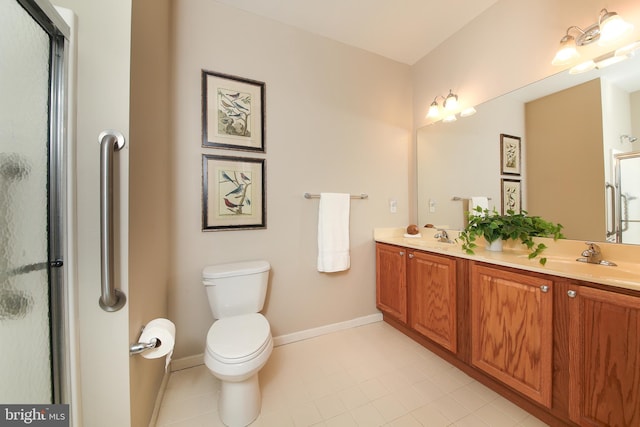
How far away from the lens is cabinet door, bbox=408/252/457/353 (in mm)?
1479

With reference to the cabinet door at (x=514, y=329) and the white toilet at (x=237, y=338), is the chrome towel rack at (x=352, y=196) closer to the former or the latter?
the white toilet at (x=237, y=338)

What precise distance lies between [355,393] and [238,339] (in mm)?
776

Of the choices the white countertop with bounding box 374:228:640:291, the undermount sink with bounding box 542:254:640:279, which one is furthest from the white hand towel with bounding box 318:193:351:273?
the undermount sink with bounding box 542:254:640:279

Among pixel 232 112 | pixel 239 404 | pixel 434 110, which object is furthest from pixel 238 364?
pixel 434 110

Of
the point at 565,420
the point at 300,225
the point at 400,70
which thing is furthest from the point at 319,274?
the point at 400,70

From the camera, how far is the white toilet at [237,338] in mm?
1055

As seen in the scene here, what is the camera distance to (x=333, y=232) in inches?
74.9

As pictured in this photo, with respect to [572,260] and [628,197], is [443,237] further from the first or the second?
[628,197]

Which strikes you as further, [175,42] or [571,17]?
[175,42]

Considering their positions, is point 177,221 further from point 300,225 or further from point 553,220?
point 553,220

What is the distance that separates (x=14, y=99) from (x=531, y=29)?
2.57m

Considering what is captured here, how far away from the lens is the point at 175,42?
1.50m

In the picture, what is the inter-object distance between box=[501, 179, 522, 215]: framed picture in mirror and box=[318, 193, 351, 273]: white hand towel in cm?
114

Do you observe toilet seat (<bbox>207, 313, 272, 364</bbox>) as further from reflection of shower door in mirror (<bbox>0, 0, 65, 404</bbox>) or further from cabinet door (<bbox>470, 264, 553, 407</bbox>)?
cabinet door (<bbox>470, 264, 553, 407</bbox>)
